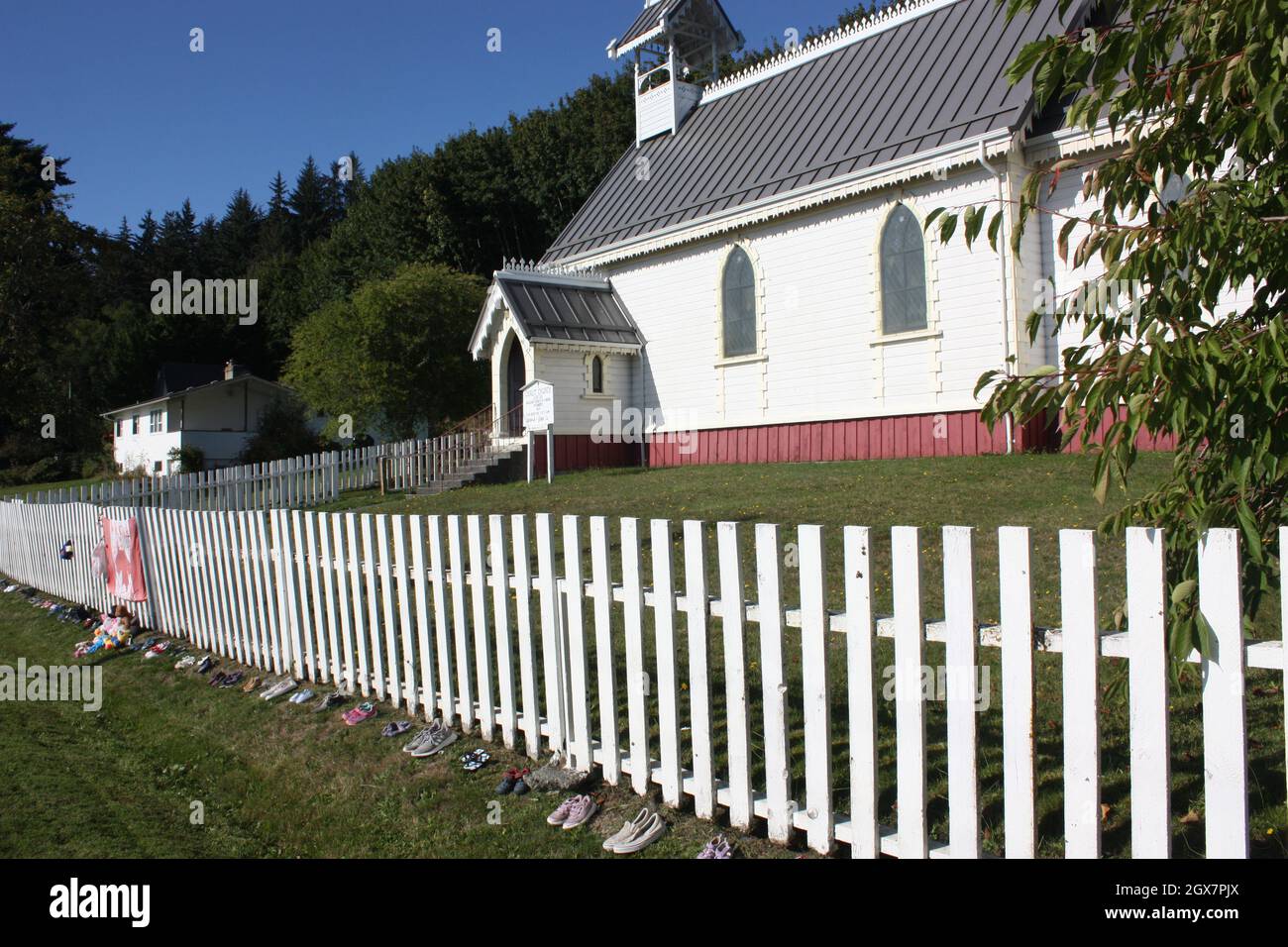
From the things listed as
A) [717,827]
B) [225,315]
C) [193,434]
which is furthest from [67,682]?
[225,315]

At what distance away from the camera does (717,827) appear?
429 centimetres

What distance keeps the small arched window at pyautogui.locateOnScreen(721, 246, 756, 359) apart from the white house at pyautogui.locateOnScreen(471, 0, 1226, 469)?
38mm

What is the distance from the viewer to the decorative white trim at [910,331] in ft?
53.0

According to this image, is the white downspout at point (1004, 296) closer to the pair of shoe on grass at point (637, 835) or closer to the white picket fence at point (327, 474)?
the white picket fence at point (327, 474)

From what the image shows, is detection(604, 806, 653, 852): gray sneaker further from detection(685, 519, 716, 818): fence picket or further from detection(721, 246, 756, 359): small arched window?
detection(721, 246, 756, 359): small arched window

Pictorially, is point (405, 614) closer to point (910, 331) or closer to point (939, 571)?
point (939, 571)

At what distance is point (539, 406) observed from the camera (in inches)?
698

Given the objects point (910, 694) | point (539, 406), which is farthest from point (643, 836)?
point (539, 406)

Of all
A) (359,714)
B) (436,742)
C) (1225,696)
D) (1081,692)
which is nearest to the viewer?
(1225,696)

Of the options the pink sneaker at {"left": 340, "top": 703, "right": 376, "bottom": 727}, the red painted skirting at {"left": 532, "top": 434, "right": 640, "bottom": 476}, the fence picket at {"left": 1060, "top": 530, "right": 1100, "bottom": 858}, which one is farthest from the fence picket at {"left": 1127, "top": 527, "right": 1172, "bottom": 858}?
the red painted skirting at {"left": 532, "top": 434, "right": 640, "bottom": 476}

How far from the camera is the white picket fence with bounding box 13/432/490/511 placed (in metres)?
18.9

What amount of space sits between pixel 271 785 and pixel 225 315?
7047 centimetres

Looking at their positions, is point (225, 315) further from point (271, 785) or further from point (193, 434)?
point (271, 785)

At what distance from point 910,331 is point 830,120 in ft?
17.7
